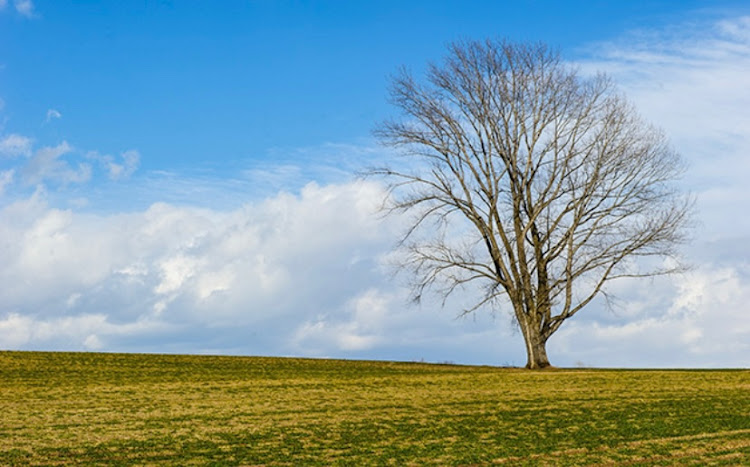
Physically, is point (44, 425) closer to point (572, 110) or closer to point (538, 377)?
point (538, 377)

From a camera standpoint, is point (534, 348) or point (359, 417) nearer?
point (359, 417)

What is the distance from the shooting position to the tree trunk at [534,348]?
122 ft

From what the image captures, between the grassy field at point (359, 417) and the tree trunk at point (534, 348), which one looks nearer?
the grassy field at point (359, 417)

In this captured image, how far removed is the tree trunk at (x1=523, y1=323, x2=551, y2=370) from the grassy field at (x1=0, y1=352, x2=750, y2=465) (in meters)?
5.07

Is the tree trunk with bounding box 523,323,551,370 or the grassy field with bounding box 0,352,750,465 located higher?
the tree trunk with bounding box 523,323,551,370

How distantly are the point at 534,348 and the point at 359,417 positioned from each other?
1922 centimetres

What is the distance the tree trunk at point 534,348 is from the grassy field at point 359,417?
507 cm

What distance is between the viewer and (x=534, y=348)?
3731 cm

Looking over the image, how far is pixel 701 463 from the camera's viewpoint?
14.1m

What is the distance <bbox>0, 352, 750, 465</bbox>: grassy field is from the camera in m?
15.2

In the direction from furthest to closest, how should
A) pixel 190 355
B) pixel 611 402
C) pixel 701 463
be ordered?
pixel 190 355
pixel 611 402
pixel 701 463

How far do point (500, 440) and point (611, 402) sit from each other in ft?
23.4

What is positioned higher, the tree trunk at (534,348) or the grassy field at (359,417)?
the tree trunk at (534,348)

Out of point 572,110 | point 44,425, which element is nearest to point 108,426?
point 44,425
